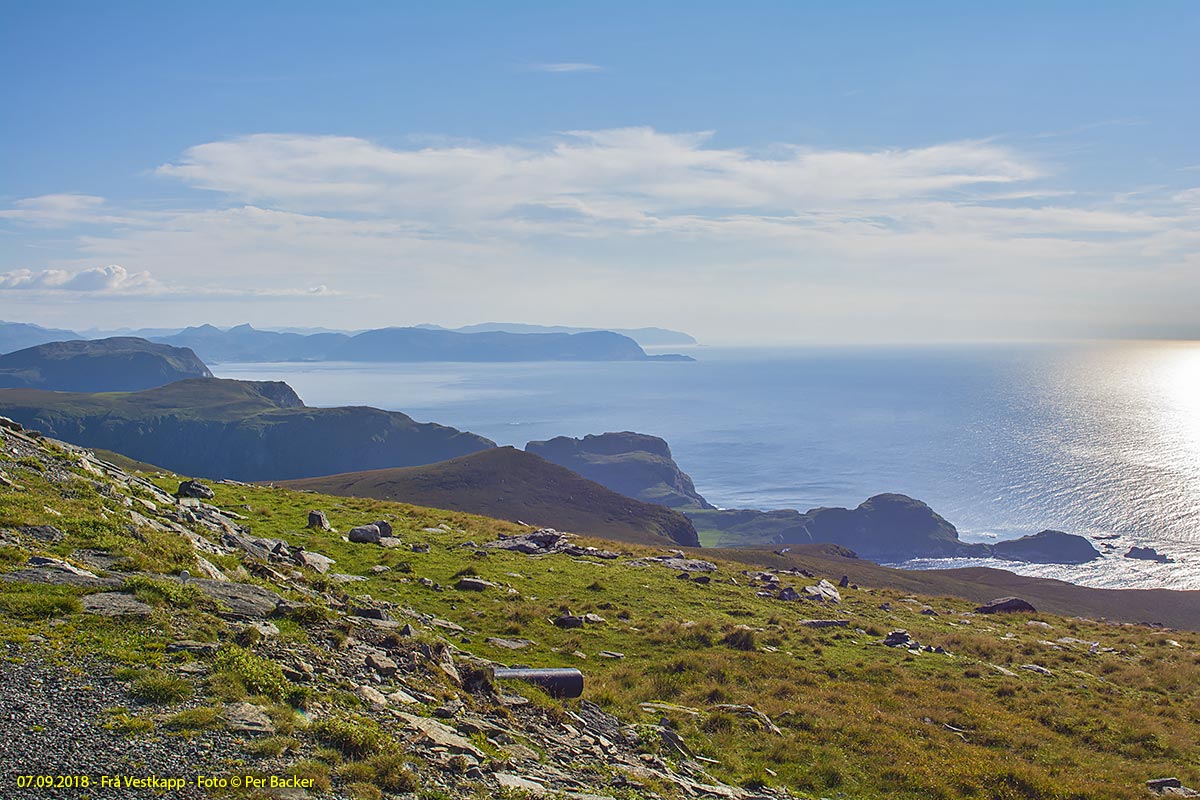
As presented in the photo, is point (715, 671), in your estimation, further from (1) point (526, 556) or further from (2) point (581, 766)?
(1) point (526, 556)

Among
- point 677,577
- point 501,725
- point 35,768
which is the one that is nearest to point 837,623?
point 677,577

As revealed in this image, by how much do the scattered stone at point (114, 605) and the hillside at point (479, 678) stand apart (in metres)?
0.08

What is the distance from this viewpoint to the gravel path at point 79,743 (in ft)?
27.2

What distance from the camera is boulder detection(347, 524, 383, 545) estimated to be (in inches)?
1204

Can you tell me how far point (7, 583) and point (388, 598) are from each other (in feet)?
37.0

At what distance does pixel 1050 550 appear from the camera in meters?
157

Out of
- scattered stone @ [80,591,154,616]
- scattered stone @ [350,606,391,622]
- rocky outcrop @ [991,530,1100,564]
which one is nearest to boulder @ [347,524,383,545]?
scattered stone @ [350,606,391,622]

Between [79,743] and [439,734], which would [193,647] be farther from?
[439,734]

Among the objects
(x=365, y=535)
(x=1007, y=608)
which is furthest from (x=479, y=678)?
(x=1007, y=608)

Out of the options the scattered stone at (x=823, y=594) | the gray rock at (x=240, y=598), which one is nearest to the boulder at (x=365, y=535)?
the gray rock at (x=240, y=598)

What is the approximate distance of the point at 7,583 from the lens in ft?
42.6

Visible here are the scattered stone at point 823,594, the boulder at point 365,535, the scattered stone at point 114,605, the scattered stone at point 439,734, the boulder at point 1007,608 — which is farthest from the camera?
the boulder at point 1007,608

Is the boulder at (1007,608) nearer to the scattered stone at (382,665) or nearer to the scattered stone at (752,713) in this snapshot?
the scattered stone at (752,713)

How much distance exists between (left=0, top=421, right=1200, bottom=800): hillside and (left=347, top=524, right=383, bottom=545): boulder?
1575 millimetres
